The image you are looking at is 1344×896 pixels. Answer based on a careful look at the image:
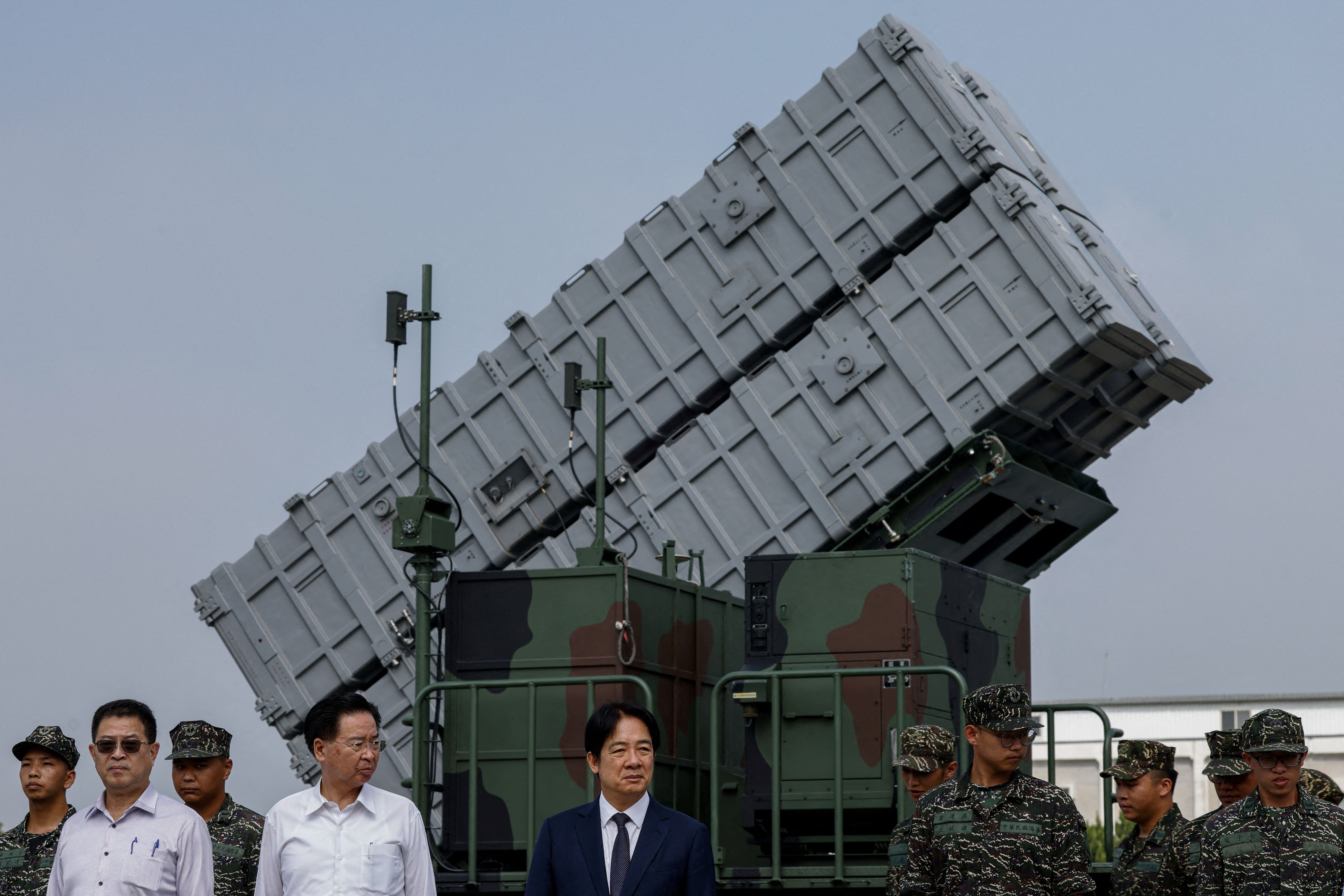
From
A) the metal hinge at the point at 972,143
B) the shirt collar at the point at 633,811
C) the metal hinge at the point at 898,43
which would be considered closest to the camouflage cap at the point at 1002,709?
the shirt collar at the point at 633,811

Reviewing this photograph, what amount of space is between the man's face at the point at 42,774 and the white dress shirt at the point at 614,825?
235 centimetres

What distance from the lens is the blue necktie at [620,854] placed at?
4.69 meters

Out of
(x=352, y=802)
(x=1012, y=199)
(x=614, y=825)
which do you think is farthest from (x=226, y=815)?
(x=1012, y=199)

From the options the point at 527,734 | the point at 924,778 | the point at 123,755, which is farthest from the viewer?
the point at 527,734

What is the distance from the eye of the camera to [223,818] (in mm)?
6504

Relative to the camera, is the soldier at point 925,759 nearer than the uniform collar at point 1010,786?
No

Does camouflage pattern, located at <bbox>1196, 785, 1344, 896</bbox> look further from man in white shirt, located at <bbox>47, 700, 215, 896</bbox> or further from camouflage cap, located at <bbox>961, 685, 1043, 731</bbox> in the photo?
man in white shirt, located at <bbox>47, 700, 215, 896</bbox>

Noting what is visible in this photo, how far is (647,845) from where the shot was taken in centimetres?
472

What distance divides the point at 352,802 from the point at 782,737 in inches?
153

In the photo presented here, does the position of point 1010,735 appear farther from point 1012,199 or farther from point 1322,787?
point 1012,199

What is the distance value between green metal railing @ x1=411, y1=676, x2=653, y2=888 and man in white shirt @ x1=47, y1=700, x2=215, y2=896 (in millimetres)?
2961

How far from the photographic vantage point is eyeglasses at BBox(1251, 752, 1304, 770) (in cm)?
568

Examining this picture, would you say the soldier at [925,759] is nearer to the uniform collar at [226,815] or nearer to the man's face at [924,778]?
the man's face at [924,778]

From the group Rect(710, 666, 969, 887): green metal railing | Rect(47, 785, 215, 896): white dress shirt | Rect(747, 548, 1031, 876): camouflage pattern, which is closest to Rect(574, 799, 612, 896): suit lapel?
Rect(47, 785, 215, 896): white dress shirt
